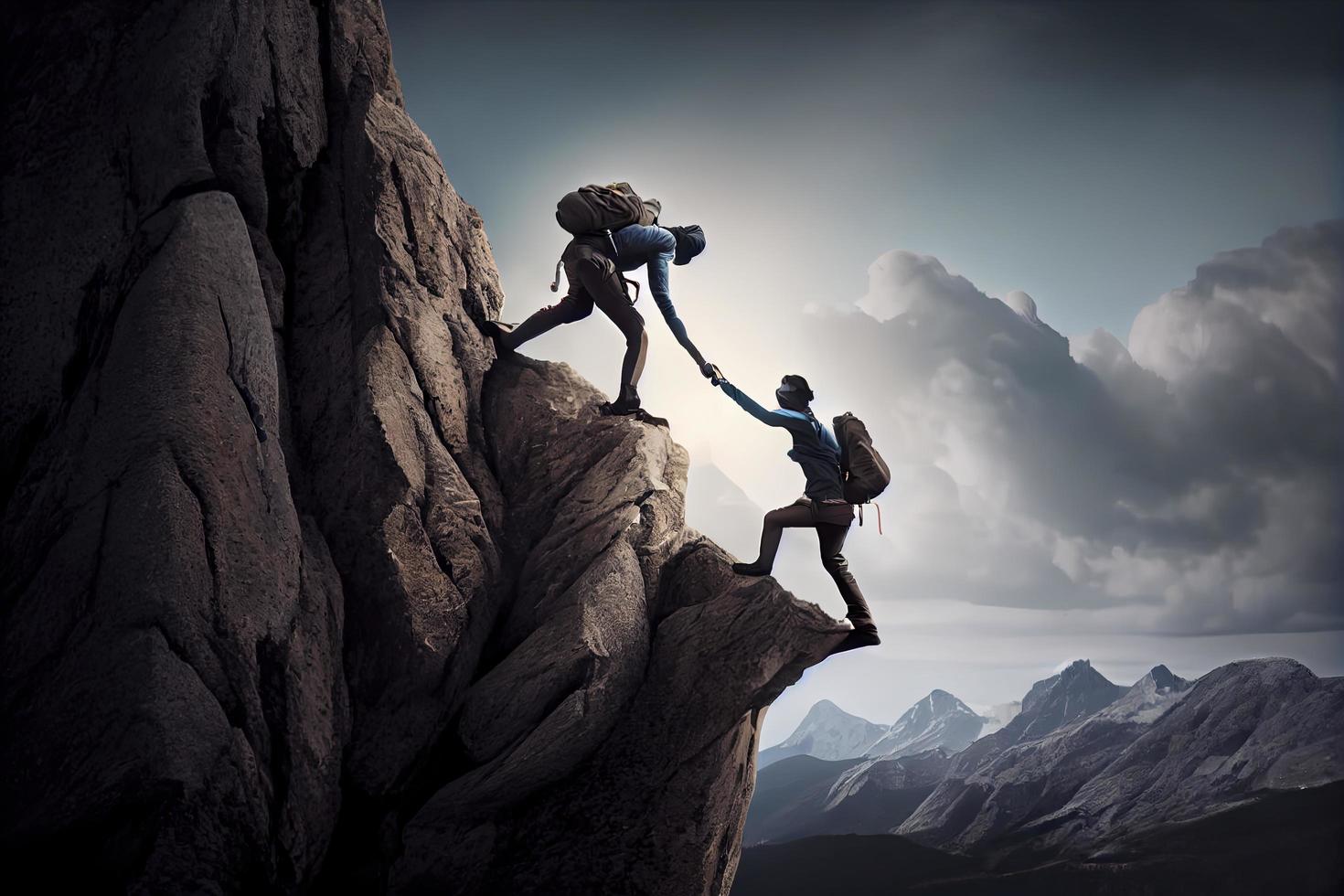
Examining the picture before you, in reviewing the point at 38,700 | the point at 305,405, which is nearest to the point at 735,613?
the point at 305,405

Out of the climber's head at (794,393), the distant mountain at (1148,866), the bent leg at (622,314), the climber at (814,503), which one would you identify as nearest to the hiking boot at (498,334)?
the bent leg at (622,314)

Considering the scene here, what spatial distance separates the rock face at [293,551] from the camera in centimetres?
817

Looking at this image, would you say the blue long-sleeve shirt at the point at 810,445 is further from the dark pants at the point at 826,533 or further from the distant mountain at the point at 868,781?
the distant mountain at the point at 868,781

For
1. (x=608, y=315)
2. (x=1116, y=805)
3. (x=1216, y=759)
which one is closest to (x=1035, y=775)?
(x=1116, y=805)

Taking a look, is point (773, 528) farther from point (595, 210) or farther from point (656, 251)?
point (595, 210)

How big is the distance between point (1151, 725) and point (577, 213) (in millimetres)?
37524

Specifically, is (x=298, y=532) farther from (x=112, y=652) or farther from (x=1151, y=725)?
(x=1151, y=725)

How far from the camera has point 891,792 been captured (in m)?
41.1

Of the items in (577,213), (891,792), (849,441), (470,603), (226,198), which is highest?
(577,213)

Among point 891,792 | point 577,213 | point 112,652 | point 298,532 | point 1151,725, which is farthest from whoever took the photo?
point 891,792

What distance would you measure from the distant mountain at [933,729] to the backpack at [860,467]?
38680 mm

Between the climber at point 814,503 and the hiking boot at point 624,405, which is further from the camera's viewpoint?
the hiking boot at point 624,405

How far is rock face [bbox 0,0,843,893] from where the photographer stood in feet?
26.8

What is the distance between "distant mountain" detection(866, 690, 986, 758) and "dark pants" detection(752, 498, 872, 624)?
38.4m
